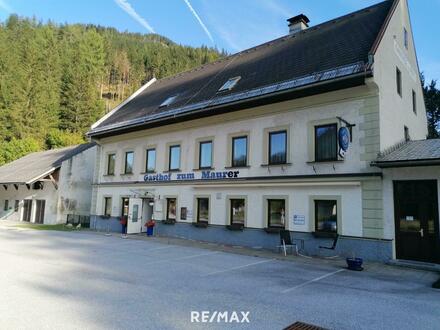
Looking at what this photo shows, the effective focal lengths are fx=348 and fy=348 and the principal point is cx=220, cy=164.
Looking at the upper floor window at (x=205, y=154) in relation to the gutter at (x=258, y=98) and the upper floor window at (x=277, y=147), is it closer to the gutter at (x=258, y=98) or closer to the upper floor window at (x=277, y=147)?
the gutter at (x=258, y=98)

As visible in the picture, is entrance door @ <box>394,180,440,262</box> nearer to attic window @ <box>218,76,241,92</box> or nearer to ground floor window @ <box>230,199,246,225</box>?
ground floor window @ <box>230,199,246,225</box>

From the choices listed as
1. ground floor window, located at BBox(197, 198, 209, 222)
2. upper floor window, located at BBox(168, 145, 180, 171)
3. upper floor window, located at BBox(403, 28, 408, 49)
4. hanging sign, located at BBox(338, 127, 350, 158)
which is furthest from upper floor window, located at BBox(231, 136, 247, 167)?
upper floor window, located at BBox(403, 28, 408, 49)

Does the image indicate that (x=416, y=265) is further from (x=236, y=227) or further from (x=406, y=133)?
(x=236, y=227)

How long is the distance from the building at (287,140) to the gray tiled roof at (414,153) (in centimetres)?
53

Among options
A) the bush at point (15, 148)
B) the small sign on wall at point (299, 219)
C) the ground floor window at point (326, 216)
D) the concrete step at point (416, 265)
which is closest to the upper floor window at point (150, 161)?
the small sign on wall at point (299, 219)

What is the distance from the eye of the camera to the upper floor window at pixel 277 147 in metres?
15.4

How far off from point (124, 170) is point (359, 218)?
15507mm

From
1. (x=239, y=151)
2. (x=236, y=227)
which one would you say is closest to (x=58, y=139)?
(x=239, y=151)

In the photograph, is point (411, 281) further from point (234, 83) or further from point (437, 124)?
point (437, 124)

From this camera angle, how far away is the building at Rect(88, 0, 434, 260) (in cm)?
1303

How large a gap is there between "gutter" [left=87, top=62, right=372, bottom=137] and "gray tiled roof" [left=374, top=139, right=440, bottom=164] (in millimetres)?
2948

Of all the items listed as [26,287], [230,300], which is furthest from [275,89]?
[26,287]

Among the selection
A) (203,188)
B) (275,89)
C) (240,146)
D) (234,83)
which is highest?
(234,83)

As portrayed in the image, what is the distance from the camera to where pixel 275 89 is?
49.8 ft
